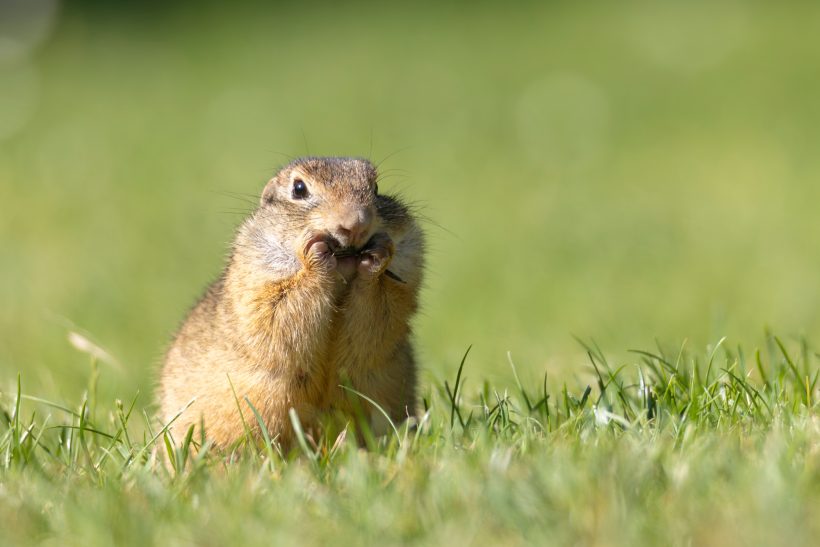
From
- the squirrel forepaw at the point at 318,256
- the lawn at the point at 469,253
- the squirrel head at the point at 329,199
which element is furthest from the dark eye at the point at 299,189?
the lawn at the point at 469,253

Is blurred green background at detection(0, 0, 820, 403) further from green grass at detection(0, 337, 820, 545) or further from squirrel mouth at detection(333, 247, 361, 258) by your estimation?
green grass at detection(0, 337, 820, 545)

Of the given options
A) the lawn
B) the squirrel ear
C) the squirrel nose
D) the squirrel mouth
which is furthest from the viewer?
the squirrel ear

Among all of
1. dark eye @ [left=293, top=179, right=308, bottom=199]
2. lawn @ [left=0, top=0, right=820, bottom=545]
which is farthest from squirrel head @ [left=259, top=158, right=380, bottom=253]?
lawn @ [left=0, top=0, right=820, bottom=545]

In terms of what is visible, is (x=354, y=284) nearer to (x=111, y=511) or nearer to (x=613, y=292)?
(x=111, y=511)

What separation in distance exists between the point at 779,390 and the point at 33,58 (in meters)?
14.6

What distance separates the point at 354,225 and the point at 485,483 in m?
1.24

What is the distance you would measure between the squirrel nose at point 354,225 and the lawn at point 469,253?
0.60 m

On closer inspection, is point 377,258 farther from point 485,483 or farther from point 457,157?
point 457,157

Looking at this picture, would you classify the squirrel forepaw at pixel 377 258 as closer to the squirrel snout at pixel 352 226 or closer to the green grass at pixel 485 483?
the squirrel snout at pixel 352 226

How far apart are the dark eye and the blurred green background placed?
84 cm

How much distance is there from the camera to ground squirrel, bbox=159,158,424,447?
3875 millimetres

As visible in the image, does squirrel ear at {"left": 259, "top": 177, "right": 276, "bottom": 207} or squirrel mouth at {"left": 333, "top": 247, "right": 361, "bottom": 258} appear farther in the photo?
squirrel ear at {"left": 259, "top": 177, "right": 276, "bottom": 207}

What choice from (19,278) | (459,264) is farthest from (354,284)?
(19,278)

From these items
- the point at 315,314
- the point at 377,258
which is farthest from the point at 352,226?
A: the point at 315,314
